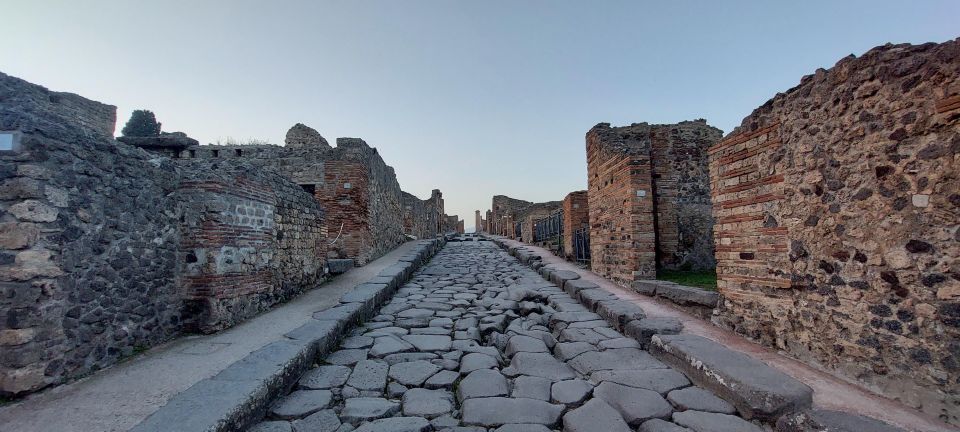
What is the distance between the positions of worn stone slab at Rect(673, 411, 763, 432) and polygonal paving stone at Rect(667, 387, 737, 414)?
7cm

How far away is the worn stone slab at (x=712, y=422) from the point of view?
2.35 meters

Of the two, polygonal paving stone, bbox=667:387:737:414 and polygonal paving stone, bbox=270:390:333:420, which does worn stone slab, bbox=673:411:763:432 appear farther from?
polygonal paving stone, bbox=270:390:333:420

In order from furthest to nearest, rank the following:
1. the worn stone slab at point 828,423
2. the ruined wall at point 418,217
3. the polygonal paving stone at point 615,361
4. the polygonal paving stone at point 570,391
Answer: the ruined wall at point 418,217, the polygonal paving stone at point 615,361, the polygonal paving stone at point 570,391, the worn stone slab at point 828,423

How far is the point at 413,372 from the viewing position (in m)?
3.44

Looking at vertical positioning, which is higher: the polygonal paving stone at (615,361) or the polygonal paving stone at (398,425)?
the polygonal paving stone at (615,361)

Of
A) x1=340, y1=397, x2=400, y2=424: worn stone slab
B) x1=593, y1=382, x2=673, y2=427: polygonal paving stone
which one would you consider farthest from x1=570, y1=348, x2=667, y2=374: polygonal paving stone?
x1=340, y1=397, x2=400, y2=424: worn stone slab

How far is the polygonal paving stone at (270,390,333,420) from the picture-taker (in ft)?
8.73

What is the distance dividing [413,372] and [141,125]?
32813 mm

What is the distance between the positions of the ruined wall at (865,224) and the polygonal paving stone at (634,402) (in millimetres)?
1360

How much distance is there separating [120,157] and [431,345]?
3.36 m

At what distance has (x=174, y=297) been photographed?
4.07 meters

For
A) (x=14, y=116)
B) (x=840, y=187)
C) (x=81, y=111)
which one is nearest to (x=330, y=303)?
(x=14, y=116)

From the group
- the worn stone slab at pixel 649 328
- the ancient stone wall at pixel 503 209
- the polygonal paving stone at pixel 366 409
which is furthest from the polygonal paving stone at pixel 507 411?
the ancient stone wall at pixel 503 209

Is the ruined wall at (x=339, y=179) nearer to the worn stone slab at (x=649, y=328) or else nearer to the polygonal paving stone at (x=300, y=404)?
the polygonal paving stone at (x=300, y=404)
